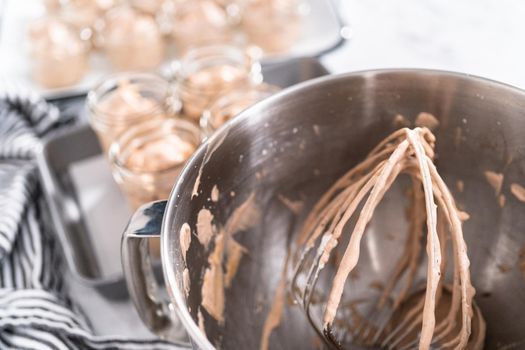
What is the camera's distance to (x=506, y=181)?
10.6 inches

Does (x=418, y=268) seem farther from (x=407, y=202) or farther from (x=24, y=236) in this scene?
(x=24, y=236)

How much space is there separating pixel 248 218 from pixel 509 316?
12 centimetres

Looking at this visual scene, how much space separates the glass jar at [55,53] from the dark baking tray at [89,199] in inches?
1.6

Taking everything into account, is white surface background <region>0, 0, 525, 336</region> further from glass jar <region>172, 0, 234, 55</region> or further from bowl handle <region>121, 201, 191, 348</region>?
bowl handle <region>121, 201, 191, 348</region>

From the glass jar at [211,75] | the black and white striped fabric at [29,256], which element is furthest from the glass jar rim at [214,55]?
the black and white striped fabric at [29,256]

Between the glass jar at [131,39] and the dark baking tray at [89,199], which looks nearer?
the dark baking tray at [89,199]

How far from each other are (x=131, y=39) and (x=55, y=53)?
6cm

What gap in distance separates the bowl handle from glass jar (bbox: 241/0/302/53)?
28cm

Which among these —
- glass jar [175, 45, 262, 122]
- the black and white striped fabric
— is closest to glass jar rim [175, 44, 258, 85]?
glass jar [175, 45, 262, 122]

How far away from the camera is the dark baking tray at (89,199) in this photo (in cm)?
36

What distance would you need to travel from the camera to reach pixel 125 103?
43cm

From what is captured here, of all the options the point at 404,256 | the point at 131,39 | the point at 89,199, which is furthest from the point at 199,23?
the point at 404,256

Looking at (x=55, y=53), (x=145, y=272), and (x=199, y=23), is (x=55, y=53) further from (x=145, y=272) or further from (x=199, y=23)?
(x=145, y=272)

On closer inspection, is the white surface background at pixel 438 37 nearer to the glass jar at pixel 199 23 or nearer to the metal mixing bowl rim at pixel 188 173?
the glass jar at pixel 199 23
